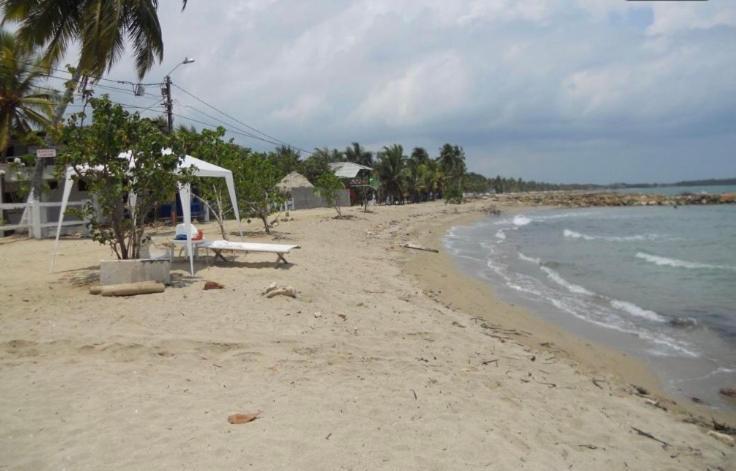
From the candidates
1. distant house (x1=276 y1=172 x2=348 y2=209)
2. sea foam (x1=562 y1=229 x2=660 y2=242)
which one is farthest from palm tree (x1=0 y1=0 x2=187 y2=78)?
distant house (x1=276 y1=172 x2=348 y2=209)

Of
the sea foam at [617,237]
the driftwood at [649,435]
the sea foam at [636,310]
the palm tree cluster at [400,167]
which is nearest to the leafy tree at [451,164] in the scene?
the palm tree cluster at [400,167]

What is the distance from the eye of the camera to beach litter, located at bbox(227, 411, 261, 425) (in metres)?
4.07

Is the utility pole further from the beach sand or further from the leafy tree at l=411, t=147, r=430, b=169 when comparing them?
the leafy tree at l=411, t=147, r=430, b=169

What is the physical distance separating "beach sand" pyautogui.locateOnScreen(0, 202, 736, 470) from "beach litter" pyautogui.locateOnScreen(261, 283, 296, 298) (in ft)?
0.54

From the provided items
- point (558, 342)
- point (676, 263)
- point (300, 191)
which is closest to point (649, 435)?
point (558, 342)

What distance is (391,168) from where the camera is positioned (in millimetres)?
55812

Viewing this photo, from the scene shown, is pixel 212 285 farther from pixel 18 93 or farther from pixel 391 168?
pixel 391 168

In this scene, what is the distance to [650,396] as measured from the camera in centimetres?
616

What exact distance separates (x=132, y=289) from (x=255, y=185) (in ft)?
34.9

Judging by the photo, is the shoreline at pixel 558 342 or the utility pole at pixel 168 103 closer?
the shoreline at pixel 558 342

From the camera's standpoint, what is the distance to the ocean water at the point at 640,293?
308 inches

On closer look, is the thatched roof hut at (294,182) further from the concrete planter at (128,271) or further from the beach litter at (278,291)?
the beach litter at (278,291)

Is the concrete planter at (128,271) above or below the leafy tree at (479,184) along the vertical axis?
below

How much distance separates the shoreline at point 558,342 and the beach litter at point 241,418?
4.23 metres
